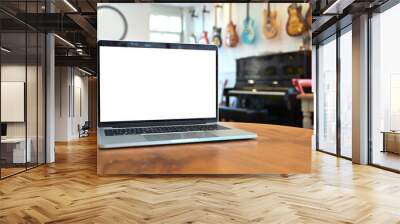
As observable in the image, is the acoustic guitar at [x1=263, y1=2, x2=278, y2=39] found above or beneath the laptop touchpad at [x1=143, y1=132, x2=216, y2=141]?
above

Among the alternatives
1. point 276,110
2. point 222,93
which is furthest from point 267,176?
point 222,93

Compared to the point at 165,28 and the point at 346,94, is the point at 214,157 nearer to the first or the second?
the point at 165,28

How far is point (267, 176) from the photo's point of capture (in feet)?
14.4

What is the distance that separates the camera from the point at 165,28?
2.35 m

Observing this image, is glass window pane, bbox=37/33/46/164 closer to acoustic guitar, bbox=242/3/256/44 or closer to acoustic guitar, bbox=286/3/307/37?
acoustic guitar, bbox=242/3/256/44

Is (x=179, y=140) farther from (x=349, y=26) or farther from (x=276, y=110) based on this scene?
(x=349, y=26)

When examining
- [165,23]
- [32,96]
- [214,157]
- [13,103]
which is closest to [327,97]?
[32,96]

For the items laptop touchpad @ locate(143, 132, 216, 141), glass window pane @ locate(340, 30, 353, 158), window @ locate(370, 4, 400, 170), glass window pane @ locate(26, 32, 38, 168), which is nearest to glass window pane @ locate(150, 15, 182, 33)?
laptop touchpad @ locate(143, 132, 216, 141)

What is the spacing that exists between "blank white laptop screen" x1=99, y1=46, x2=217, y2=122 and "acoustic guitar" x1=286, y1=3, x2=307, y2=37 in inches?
24.7

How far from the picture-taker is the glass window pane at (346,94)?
6.21m

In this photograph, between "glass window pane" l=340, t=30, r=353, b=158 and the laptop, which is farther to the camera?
"glass window pane" l=340, t=30, r=353, b=158

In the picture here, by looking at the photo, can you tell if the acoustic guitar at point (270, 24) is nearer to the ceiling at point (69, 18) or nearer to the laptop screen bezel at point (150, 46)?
the laptop screen bezel at point (150, 46)

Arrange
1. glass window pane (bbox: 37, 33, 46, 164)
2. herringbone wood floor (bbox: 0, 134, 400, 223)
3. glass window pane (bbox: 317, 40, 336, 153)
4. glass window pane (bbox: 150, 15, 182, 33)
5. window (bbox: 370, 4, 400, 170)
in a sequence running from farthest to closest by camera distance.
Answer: glass window pane (bbox: 317, 40, 336, 153), glass window pane (bbox: 37, 33, 46, 164), window (bbox: 370, 4, 400, 170), herringbone wood floor (bbox: 0, 134, 400, 223), glass window pane (bbox: 150, 15, 182, 33)

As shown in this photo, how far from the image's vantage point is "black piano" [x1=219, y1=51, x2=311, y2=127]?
7.45 feet
